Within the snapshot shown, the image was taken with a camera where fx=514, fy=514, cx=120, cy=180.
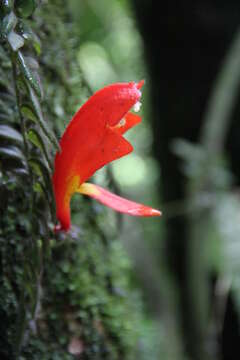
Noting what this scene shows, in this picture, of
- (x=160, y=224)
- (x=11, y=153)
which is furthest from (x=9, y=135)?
(x=160, y=224)

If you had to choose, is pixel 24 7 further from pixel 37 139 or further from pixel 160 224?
pixel 160 224

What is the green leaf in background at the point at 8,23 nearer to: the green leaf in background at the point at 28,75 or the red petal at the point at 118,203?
the green leaf in background at the point at 28,75

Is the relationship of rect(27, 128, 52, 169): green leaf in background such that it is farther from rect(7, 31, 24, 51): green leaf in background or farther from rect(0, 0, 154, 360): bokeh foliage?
rect(7, 31, 24, 51): green leaf in background

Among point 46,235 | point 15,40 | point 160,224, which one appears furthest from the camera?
point 160,224

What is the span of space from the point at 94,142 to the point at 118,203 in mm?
87

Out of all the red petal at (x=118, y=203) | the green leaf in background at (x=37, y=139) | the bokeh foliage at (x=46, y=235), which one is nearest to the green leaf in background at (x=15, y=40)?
the bokeh foliage at (x=46, y=235)

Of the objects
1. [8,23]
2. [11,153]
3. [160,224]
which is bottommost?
[160,224]

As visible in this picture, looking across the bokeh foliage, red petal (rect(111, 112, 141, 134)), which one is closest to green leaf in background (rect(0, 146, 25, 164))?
the bokeh foliage

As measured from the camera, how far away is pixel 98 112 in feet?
2.08

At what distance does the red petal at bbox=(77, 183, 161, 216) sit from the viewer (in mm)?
641

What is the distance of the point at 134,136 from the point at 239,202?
7.16 ft

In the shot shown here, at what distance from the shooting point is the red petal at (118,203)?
64 cm

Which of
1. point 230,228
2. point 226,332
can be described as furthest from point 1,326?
point 226,332

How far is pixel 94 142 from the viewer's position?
65 centimetres
